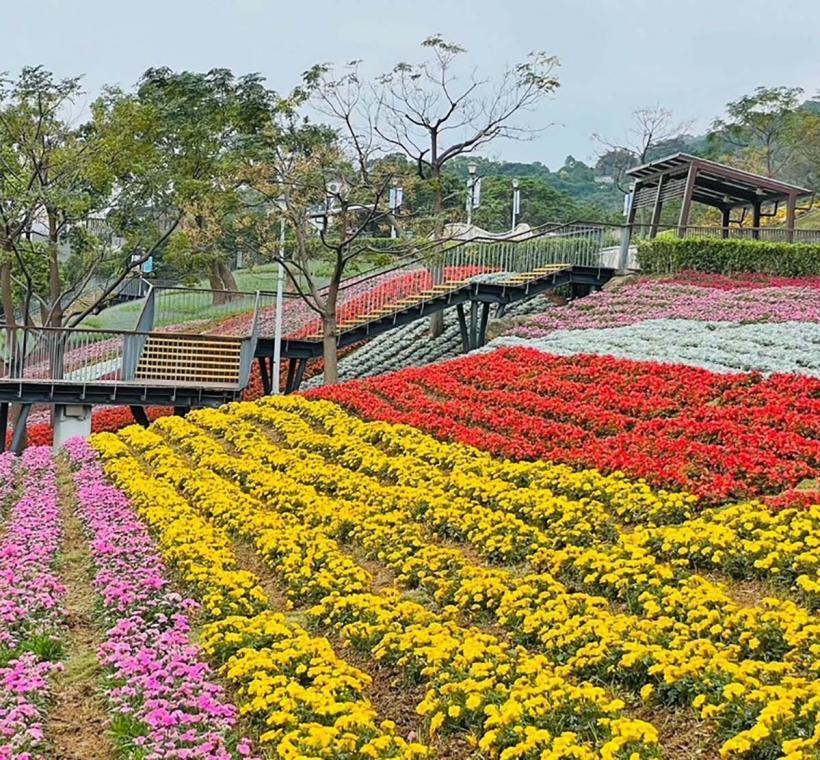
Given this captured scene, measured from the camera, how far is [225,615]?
7098mm

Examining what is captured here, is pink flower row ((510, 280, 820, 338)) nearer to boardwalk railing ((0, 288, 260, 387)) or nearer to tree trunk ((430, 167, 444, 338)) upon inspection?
tree trunk ((430, 167, 444, 338))

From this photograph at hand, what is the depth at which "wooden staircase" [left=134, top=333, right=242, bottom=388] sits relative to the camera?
19859 mm

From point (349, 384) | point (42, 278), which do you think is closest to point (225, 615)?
point (349, 384)

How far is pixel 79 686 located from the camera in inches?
245

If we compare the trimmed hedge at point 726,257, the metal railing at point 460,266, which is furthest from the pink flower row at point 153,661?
the trimmed hedge at point 726,257

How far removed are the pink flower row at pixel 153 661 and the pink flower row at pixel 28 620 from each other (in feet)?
1.25

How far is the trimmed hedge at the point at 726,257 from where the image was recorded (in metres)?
25.7

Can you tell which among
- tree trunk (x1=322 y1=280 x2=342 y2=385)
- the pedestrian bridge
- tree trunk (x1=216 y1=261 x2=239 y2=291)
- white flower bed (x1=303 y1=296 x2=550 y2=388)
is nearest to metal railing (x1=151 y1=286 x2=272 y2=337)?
the pedestrian bridge

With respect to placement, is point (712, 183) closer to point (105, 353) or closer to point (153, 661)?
point (105, 353)

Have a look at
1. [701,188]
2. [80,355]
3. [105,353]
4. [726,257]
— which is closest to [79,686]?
[80,355]

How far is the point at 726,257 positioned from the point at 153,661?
74.4ft

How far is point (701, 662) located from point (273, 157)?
1867 centimetres

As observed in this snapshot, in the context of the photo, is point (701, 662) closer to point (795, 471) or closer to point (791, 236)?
point (795, 471)

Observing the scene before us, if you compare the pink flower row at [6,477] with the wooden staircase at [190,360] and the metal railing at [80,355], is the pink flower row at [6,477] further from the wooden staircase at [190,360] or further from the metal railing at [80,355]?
the wooden staircase at [190,360]
